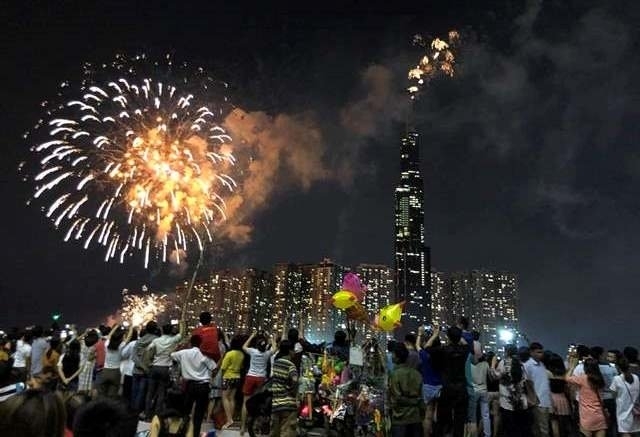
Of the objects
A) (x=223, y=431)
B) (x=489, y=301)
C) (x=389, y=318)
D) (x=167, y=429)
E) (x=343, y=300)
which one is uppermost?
(x=489, y=301)

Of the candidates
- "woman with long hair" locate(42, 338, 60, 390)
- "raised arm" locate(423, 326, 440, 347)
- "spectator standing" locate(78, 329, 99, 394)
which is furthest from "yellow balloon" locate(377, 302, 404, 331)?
"woman with long hair" locate(42, 338, 60, 390)

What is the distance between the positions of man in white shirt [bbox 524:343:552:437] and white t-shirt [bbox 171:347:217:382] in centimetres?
512

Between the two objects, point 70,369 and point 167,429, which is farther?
point 70,369

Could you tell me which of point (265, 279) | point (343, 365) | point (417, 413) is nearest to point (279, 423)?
point (343, 365)

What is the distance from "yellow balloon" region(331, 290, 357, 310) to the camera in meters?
8.60

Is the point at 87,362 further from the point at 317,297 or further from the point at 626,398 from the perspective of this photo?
the point at 317,297

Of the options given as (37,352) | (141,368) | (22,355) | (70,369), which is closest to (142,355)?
(141,368)

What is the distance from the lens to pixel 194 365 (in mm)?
7223

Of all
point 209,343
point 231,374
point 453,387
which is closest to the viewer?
point 453,387

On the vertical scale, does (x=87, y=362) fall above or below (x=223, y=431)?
above

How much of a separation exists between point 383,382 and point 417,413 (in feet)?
3.54

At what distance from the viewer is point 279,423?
262 inches

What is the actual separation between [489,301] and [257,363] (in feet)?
295

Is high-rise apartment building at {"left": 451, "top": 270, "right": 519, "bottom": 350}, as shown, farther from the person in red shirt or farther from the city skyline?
the person in red shirt
